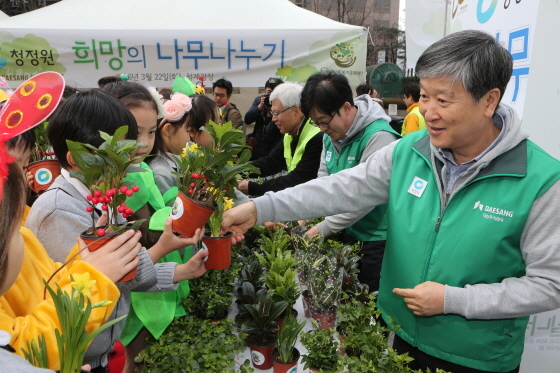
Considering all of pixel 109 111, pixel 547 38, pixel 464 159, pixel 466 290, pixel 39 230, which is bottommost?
pixel 466 290

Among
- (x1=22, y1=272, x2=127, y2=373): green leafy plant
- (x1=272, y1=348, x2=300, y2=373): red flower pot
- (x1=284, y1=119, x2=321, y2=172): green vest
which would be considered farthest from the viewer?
(x1=284, y1=119, x2=321, y2=172): green vest

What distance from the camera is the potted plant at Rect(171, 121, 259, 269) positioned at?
1.48 m

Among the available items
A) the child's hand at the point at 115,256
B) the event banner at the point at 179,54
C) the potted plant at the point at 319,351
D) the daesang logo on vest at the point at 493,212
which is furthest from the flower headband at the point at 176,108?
the event banner at the point at 179,54

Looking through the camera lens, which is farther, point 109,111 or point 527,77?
point 527,77

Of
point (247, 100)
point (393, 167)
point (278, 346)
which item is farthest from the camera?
point (247, 100)

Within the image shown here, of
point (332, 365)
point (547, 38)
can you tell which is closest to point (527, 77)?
point (547, 38)

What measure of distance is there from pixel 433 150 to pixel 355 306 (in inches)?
29.1

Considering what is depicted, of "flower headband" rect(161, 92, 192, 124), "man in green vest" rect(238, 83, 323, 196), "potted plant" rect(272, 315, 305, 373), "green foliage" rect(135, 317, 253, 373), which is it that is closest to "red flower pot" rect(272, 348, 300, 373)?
"potted plant" rect(272, 315, 305, 373)

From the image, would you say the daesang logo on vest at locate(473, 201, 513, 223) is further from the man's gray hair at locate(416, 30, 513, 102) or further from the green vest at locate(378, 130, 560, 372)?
the man's gray hair at locate(416, 30, 513, 102)

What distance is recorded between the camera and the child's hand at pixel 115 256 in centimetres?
110

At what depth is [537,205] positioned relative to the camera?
1.30 meters

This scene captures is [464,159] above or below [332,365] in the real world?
above

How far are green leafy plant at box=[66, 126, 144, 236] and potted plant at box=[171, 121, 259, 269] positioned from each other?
280mm

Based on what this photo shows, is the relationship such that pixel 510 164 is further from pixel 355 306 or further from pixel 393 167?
pixel 355 306
